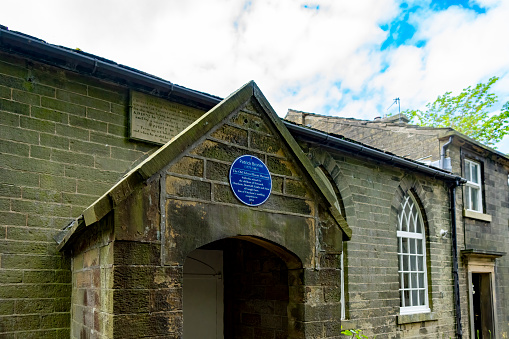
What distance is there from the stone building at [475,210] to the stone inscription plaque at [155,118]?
8.62 meters

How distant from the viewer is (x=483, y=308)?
13219mm

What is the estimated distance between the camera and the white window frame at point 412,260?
1052cm

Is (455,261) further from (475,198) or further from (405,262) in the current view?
(475,198)

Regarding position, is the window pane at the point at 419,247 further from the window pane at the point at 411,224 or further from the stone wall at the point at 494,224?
the stone wall at the point at 494,224

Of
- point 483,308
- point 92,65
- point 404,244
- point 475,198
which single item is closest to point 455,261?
point 404,244

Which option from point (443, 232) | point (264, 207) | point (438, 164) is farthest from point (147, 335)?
point (438, 164)

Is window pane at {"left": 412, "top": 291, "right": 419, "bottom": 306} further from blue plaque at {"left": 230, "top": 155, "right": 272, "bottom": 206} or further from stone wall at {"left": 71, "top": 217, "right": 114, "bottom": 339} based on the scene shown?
stone wall at {"left": 71, "top": 217, "right": 114, "bottom": 339}

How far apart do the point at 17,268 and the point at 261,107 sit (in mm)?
3401

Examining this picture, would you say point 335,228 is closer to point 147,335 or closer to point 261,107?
point 261,107

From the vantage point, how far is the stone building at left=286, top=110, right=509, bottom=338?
12367mm

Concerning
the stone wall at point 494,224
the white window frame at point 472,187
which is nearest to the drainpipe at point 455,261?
the stone wall at point 494,224

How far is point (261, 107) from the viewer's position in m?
4.84

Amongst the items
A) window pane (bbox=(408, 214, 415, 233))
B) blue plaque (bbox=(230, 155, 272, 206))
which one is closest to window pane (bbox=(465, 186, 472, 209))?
window pane (bbox=(408, 214, 415, 233))

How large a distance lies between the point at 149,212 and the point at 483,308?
504 inches
